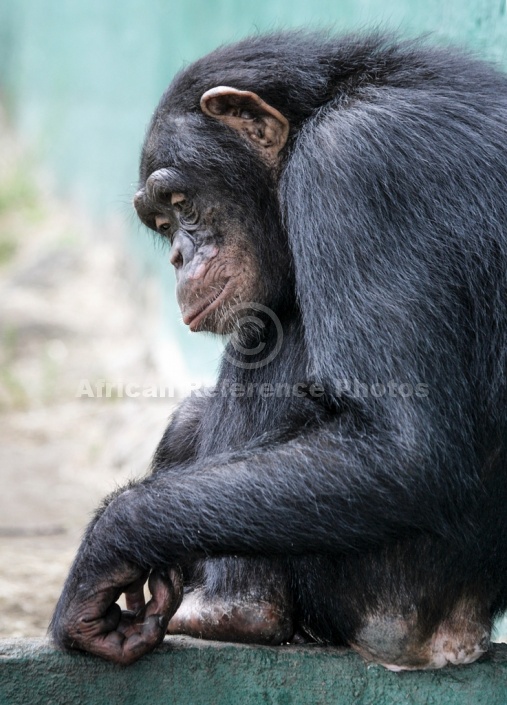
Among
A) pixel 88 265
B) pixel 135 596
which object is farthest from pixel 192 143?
pixel 88 265

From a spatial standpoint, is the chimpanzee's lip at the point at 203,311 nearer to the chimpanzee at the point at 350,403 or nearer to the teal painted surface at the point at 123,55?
the chimpanzee at the point at 350,403

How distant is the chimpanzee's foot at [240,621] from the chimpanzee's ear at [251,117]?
1445mm

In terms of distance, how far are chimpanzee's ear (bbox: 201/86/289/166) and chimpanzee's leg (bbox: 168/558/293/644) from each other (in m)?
1.34

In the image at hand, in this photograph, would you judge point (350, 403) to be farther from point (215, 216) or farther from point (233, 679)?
point (215, 216)

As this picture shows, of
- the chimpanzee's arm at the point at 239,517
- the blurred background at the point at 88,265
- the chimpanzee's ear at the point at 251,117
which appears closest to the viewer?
the chimpanzee's arm at the point at 239,517

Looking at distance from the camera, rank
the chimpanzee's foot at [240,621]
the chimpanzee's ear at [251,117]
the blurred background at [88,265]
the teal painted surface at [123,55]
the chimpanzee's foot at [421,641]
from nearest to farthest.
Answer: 1. the chimpanzee's foot at [421,641]
2. the chimpanzee's foot at [240,621]
3. the chimpanzee's ear at [251,117]
4. the teal painted surface at [123,55]
5. the blurred background at [88,265]

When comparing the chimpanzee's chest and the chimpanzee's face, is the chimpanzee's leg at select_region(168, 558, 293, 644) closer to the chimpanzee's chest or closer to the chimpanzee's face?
the chimpanzee's chest

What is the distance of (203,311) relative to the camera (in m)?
3.56

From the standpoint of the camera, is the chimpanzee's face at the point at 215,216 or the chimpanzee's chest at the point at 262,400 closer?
the chimpanzee's chest at the point at 262,400

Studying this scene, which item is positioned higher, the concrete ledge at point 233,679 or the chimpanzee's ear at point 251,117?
the chimpanzee's ear at point 251,117

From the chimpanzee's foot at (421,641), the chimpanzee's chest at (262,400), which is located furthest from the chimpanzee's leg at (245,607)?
the chimpanzee's chest at (262,400)

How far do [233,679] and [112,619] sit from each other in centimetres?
43

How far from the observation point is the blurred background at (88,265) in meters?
6.01

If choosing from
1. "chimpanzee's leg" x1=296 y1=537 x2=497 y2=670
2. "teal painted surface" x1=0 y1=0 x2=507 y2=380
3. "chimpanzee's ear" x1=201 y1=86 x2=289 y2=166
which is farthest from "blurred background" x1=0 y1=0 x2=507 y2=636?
"chimpanzee's leg" x1=296 y1=537 x2=497 y2=670
